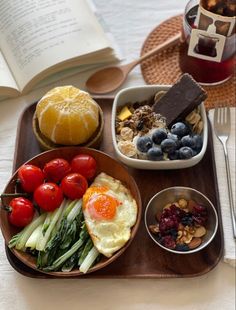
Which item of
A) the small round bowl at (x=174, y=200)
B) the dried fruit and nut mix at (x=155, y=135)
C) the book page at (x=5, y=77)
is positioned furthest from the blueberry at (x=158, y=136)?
the book page at (x=5, y=77)

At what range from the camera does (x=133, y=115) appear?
3.41 feet

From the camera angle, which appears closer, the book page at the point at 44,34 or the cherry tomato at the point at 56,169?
the cherry tomato at the point at 56,169

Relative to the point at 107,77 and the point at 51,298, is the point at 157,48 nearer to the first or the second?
the point at 107,77

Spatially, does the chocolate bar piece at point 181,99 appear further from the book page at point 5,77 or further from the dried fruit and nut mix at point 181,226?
the book page at point 5,77

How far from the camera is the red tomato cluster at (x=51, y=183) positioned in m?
0.92

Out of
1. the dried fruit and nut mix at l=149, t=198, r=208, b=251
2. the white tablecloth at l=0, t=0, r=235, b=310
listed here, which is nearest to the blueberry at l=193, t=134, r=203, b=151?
the dried fruit and nut mix at l=149, t=198, r=208, b=251

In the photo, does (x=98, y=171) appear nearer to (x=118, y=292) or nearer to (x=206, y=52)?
(x=118, y=292)

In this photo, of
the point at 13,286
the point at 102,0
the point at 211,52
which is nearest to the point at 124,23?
the point at 102,0

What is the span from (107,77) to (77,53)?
93 mm

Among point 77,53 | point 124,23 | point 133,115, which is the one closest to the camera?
point 133,115

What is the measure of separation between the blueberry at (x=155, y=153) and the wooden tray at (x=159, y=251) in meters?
0.07

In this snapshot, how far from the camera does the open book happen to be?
1.15m

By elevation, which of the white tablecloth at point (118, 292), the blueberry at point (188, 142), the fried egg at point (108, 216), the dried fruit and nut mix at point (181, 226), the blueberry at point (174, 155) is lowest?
the white tablecloth at point (118, 292)

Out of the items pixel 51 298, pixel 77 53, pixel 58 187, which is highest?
pixel 77 53
